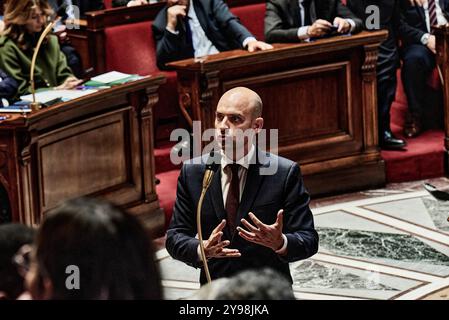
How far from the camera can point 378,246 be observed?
621 centimetres

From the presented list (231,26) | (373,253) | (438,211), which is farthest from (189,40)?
(373,253)

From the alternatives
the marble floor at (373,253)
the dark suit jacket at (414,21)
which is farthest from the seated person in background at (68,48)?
the dark suit jacket at (414,21)


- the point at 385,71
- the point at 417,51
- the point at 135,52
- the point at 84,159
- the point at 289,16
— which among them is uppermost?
the point at 289,16

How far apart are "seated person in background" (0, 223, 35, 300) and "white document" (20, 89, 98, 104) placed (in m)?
3.78

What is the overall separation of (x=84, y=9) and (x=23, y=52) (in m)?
1.62

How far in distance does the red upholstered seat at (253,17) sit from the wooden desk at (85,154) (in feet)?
5.36

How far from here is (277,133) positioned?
6.99 m

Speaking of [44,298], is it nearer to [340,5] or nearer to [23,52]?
[23,52]

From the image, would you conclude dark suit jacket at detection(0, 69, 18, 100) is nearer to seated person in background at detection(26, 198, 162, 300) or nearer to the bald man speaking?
the bald man speaking

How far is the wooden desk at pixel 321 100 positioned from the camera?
22.5ft

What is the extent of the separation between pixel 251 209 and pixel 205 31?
3.91 metres

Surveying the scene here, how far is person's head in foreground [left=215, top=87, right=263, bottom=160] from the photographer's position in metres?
3.69

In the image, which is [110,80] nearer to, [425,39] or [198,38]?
[198,38]
